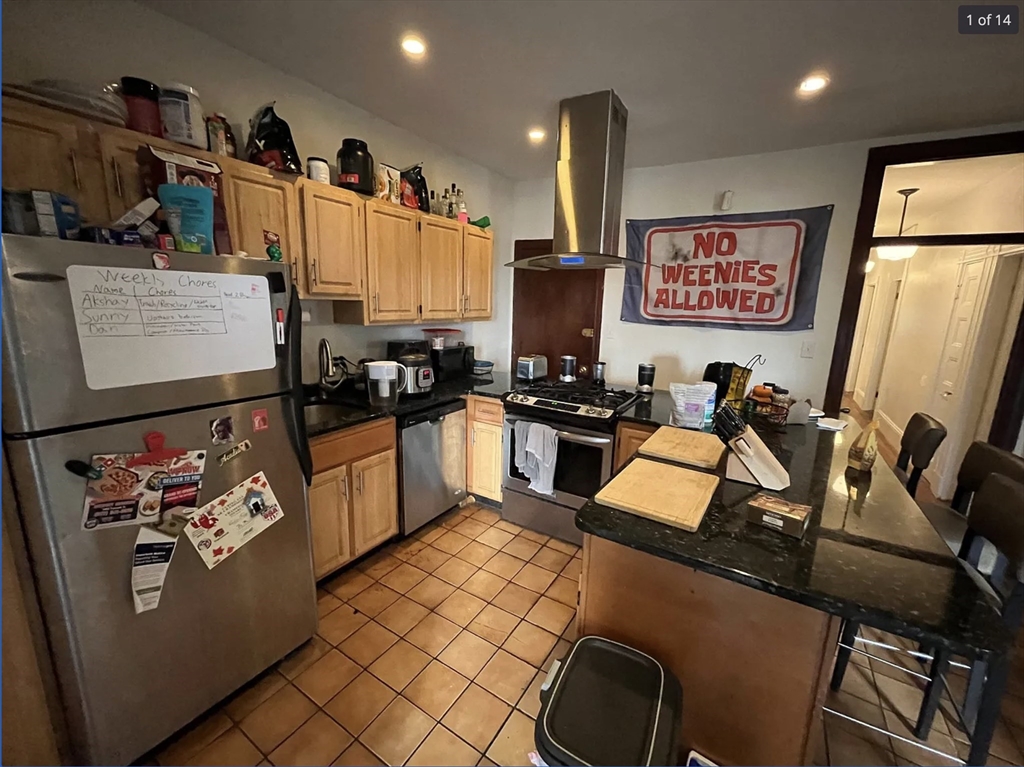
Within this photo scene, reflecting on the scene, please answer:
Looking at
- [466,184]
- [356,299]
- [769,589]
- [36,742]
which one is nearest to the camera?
[769,589]

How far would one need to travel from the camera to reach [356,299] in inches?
89.5

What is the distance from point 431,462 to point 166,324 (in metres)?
1.62

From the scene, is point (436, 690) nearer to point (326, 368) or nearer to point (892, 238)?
point (326, 368)

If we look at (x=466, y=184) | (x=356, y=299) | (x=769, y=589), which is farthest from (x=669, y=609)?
(x=466, y=184)

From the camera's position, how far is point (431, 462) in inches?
100

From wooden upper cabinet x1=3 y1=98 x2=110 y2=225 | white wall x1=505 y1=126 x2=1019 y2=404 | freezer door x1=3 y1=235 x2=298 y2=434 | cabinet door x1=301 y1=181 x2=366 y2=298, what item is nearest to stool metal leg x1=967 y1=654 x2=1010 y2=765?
white wall x1=505 y1=126 x2=1019 y2=404

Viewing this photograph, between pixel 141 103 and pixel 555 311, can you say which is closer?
pixel 141 103

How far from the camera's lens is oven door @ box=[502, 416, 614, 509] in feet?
7.65

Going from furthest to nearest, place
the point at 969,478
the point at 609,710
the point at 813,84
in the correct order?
the point at 813,84 < the point at 969,478 < the point at 609,710

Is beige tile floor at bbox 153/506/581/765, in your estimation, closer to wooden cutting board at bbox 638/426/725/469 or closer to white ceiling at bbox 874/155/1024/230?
wooden cutting board at bbox 638/426/725/469

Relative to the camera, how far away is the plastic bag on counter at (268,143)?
1799 mm

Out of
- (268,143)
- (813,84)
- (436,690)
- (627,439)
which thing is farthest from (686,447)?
(268,143)

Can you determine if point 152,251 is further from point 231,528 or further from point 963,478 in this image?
point 963,478

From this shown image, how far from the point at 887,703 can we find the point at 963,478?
0.97 meters
